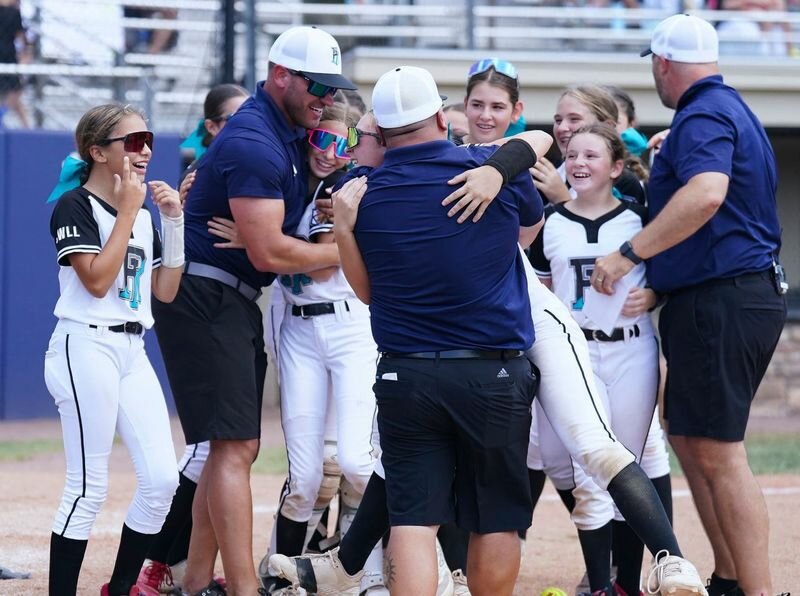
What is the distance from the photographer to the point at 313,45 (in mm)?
4789

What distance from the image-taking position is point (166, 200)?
4.63 meters

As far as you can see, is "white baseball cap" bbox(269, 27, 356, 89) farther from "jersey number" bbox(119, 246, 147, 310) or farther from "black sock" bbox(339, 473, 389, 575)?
"black sock" bbox(339, 473, 389, 575)

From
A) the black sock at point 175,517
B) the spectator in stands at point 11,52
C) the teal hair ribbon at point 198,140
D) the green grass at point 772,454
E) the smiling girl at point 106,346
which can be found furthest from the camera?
the spectator in stands at point 11,52

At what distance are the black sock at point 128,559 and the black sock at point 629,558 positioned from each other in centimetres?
198

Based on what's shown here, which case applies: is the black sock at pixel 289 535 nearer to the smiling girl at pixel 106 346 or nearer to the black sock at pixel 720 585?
the smiling girl at pixel 106 346

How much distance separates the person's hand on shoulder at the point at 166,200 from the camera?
4637mm

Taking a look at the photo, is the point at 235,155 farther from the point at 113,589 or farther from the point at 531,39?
the point at 531,39

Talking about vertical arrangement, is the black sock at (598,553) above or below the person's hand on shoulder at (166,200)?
below

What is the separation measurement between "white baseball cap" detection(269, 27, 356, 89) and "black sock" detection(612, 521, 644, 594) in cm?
221

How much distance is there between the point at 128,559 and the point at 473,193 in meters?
2.06

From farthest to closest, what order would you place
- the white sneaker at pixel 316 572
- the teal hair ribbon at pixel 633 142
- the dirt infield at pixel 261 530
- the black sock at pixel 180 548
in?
the teal hair ribbon at pixel 633 142 → the dirt infield at pixel 261 530 → the black sock at pixel 180 548 → the white sneaker at pixel 316 572

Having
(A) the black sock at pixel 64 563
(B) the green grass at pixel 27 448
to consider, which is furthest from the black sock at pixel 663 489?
(B) the green grass at pixel 27 448

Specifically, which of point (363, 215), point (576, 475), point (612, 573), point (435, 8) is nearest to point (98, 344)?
point (363, 215)

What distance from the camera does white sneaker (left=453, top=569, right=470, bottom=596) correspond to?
200 inches
